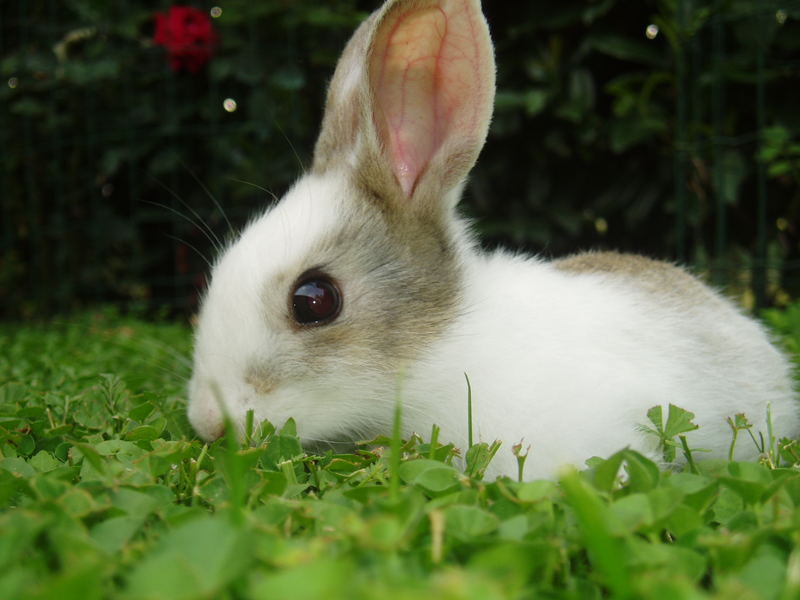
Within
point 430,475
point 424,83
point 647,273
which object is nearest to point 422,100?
point 424,83

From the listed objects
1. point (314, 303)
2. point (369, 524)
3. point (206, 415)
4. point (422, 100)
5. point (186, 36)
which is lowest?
point (206, 415)

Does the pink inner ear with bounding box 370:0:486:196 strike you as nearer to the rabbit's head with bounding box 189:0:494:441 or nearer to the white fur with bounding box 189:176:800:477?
the rabbit's head with bounding box 189:0:494:441

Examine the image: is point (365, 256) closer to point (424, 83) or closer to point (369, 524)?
point (424, 83)

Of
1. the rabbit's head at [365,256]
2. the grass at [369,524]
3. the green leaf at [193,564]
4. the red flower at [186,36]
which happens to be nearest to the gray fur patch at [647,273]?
the rabbit's head at [365,256]

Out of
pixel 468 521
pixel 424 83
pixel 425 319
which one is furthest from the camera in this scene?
pixel 424 83

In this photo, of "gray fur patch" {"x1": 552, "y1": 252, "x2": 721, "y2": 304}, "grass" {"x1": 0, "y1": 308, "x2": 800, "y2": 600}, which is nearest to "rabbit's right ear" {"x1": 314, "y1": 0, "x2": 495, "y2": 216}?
"gray fur patch" {"x1": 552, "y1": 252, "x2": 721, "y2": 304}

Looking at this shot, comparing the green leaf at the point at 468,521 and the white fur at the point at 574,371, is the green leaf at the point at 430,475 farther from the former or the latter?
the white fur at the point at 574,371
